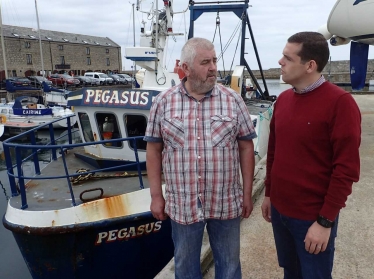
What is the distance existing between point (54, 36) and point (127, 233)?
169 ft

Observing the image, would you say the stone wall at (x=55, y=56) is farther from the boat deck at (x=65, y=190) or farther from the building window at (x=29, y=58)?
the boat deck at (x=65, y=190)

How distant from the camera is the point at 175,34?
8.03 m

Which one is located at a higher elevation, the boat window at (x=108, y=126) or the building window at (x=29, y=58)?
the building window at (x=29, y=58)

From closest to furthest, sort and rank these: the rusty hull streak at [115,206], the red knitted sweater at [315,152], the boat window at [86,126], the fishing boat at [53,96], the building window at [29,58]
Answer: the red knitted sweater at [315,152]
the rusty hull streak at [115,206]
the boat window at [86,126]
the fishing boat at [53,96]
the building window at [29,58]

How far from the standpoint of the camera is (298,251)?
6.58 ft

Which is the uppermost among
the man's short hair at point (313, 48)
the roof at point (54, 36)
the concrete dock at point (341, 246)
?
the roof at point (54, 36)

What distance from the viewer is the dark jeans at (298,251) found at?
1904 mm

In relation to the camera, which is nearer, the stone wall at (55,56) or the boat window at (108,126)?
the boat window at (108,126)

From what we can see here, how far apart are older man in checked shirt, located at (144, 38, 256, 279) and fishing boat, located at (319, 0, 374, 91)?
255 inches

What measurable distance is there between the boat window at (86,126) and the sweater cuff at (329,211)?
4535mm

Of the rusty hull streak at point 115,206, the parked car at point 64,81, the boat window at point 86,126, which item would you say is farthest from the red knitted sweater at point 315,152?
the parked car at point 64,81

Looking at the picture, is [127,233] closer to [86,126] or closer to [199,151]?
[86,126]

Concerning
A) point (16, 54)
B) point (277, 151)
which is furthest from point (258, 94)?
point (16, 54)

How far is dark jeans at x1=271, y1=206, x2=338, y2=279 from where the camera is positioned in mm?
1904
